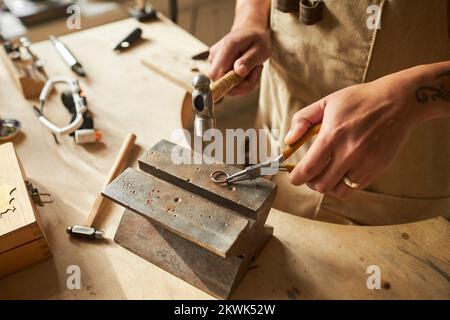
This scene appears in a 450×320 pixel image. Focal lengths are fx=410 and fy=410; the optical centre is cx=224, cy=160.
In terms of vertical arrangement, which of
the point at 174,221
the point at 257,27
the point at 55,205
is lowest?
the point at 55,205

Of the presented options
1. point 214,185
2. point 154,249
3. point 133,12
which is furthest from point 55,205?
point 133,12

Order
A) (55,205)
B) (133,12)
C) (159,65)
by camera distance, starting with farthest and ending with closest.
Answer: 1. (133,12)
2. (159,65)
3. (55,205)

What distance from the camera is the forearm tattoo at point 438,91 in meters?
0.77

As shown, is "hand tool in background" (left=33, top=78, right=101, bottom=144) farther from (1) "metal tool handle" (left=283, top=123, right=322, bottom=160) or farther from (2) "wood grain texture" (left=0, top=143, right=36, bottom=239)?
(1) "metal tool handle" (left=283, top=123, right=322, bottom=160)

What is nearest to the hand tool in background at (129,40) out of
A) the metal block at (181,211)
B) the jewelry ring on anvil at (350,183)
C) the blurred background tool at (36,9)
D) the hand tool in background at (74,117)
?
the hand tool in background at (74,117)

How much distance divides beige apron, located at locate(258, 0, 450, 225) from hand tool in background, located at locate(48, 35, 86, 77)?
623mm

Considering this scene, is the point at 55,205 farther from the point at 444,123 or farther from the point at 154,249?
the point at 444,123

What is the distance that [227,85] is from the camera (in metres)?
0.99

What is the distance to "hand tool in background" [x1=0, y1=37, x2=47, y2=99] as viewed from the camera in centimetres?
128

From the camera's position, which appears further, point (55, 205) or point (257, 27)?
point (257, 27)

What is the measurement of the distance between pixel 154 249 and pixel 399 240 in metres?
0.52

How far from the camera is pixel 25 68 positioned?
1.30 m

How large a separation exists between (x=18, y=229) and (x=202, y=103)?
0.44 metres
